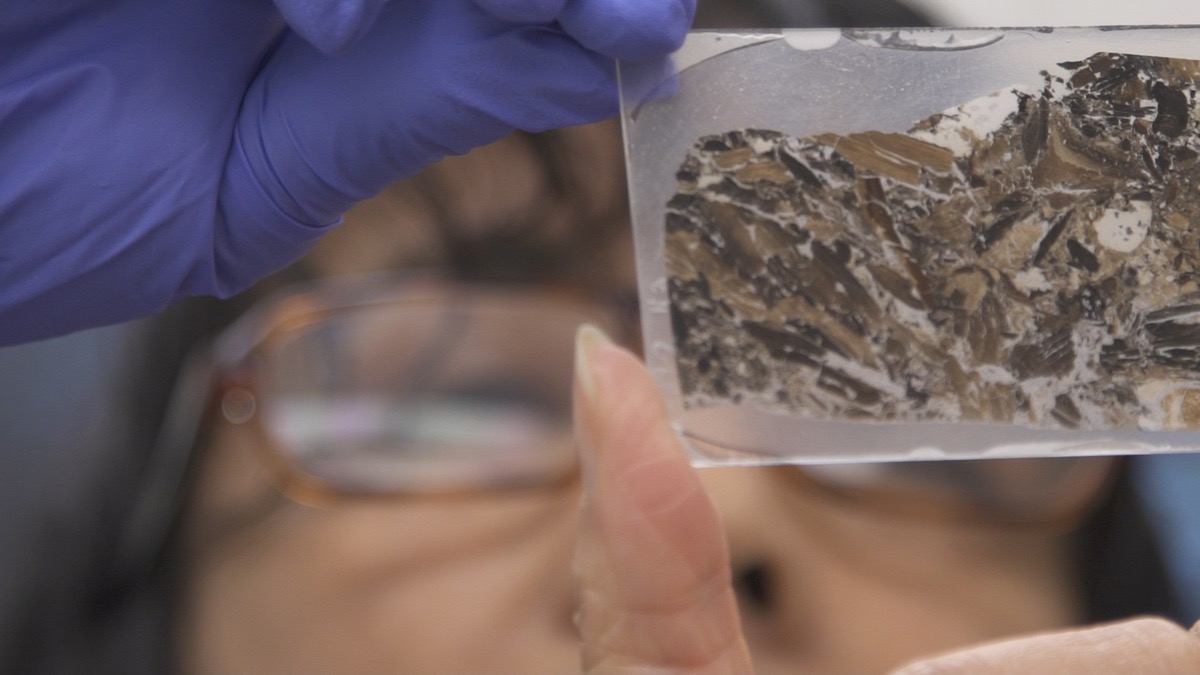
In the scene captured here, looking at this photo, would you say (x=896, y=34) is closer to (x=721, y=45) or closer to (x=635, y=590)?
(x=721, y=45)

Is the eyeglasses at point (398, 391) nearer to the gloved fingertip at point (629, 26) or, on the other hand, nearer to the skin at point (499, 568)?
the skin at point (499, 568)

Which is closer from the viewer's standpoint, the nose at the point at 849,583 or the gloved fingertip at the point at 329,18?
the gloved fingertip at the point at 329,18

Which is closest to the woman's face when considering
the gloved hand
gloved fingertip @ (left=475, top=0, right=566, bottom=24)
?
the gloved hand

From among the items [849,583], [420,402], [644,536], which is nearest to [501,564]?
[420,402]

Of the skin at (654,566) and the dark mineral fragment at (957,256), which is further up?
the dark mineral fragment at (957,256)

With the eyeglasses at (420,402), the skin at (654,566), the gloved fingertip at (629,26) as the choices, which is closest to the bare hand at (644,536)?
the skin at (654,566)
